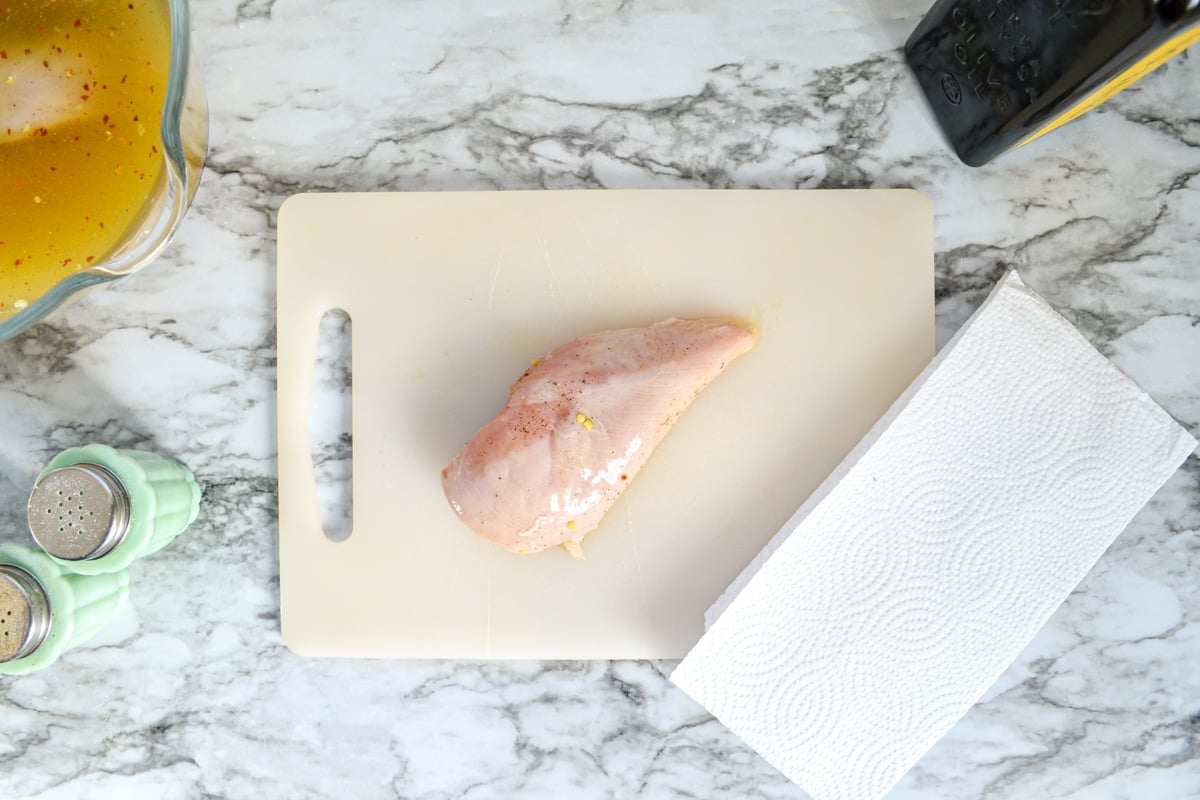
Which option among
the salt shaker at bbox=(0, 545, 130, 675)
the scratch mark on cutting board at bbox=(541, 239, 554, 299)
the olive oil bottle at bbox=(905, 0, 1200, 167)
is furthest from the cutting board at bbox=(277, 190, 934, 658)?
the salt shaker at bbox=(0, 545, 130, 675)

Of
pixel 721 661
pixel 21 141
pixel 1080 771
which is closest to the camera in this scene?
pixel 21 141

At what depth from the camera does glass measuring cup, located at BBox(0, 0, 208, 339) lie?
105cm

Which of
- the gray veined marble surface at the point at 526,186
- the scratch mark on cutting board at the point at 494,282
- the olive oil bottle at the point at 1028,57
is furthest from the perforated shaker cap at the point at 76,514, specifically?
the olive oil bottle at the point at 1028,57

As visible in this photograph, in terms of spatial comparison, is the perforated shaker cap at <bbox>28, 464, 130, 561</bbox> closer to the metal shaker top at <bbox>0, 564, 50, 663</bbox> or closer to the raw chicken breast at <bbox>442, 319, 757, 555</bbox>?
the metal shaker top at <bbox>0, 564, 50, 663</bbox>

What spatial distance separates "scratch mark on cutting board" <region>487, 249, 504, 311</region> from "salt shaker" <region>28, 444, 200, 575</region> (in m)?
0.56

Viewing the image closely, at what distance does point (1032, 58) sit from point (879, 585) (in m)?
0.72

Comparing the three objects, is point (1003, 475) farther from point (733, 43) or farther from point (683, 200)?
point (733, 43)

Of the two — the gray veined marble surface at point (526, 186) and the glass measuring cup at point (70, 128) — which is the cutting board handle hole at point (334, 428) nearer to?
the gray veined marble surface at point (526, 186)

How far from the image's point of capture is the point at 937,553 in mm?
1269

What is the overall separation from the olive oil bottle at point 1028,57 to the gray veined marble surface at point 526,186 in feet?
0.21

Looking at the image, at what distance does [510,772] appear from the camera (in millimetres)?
1393

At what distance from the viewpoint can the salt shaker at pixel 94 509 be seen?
1.19 metres

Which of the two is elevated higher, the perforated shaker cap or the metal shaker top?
the perforated shaker cap

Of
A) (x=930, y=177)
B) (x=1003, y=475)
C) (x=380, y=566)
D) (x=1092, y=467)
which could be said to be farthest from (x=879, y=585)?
(x=380, y=566)
